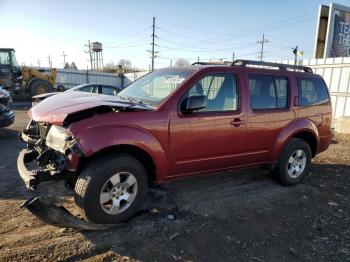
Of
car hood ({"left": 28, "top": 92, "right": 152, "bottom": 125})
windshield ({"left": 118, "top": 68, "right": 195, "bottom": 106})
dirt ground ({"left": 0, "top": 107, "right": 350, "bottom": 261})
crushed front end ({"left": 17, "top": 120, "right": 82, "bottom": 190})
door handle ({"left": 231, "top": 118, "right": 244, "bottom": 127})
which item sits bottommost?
dirt ground ({"left": 0, "top": 107, "right": 350, "bottom": 261})

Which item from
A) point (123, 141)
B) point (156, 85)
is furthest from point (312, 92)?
point (123, 141)

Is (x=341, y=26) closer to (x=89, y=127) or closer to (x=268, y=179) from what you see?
(x=268, y=179)

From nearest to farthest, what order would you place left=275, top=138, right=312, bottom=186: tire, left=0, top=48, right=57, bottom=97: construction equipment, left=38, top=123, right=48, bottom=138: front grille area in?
1. left=38, top=123, right=48, bottom=138: front grille area
2. left=275, top=138, right=312, bottom=186: tire
3. left=0, top=48, right=57, bottom=97: construction equipment

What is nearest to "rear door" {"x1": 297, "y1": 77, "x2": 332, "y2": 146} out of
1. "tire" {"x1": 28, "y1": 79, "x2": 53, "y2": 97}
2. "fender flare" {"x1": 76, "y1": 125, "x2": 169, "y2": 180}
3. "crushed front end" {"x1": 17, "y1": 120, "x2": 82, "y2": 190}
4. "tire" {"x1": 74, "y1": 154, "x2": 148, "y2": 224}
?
"fender flare" {"x1": 76, "y1": 125, "x2": 169, "y2": 180}

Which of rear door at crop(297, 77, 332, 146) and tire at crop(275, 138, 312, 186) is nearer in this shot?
tire at crop(275, 138, 312, 186)

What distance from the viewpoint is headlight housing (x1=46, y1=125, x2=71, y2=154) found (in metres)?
3.57

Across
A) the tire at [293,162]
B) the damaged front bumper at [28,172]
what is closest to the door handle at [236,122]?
the tire at [293,162]

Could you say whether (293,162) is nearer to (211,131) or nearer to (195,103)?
(211,131)

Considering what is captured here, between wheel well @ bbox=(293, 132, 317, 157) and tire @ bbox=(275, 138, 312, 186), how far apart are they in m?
0.12

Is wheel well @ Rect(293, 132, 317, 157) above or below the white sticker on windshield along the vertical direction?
below

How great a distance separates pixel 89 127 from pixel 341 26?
559 inches

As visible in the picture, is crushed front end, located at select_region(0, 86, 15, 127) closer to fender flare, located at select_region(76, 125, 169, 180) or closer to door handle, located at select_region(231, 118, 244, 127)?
fender flare, located at select_region(76, 125, 169, 180)

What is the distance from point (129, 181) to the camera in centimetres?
391

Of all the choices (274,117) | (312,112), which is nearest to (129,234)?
(274,117)
